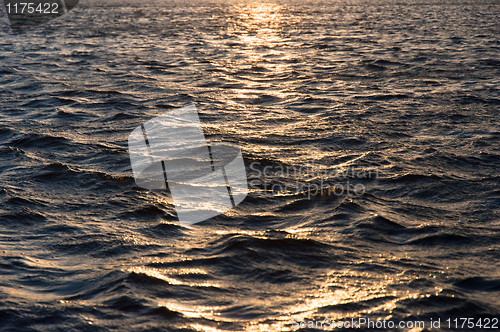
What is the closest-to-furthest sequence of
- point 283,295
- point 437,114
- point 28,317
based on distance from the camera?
point 28,317 < point 283,295 < point 437,114

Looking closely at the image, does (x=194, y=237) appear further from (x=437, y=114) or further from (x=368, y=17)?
(x=368, y=17)

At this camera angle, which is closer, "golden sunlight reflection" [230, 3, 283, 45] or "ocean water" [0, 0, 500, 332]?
"ocean water" [0, 0, 500, 332]

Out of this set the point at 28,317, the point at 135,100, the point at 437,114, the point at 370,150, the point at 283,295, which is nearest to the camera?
the point at 28,317

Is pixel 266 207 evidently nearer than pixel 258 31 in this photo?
Yes

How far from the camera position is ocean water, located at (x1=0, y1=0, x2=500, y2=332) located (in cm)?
348

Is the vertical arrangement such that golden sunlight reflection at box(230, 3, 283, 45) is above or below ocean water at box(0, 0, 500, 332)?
above

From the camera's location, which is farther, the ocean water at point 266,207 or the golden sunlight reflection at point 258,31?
the golden sunlight reflection at point 258,31

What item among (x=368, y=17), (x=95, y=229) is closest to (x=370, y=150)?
(x=95, y=229)

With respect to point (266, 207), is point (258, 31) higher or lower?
higher

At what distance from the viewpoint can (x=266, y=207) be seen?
508 centimetres

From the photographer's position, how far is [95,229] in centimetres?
461

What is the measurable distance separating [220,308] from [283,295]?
506mm

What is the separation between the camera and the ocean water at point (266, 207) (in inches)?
137

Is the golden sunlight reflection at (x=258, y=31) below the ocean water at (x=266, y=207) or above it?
above
